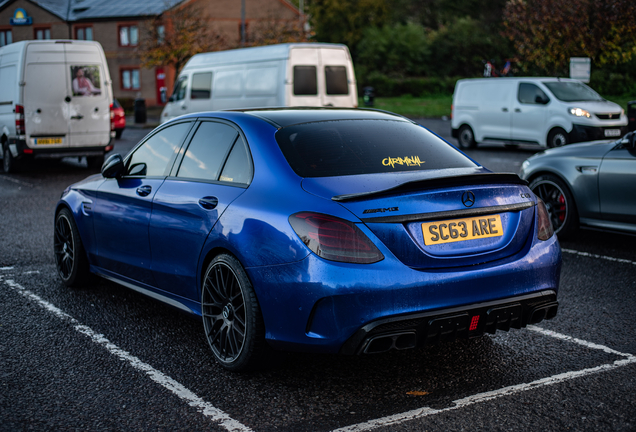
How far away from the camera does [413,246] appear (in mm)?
3404

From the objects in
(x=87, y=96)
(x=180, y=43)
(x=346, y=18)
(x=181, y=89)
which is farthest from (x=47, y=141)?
(x=346, y=18)

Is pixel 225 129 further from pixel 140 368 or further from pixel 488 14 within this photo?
pixel 488 14

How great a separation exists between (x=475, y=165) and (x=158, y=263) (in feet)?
6.82

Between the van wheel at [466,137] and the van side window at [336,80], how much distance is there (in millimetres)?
5241

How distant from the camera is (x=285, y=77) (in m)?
15.5

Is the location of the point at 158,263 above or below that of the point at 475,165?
below

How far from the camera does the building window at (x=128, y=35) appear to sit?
172 feet

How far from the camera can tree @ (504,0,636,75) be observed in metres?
20.7

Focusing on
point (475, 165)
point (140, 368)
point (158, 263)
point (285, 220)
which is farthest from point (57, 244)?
point (475, 165)

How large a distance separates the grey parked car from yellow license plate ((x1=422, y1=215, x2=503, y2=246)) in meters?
3.84

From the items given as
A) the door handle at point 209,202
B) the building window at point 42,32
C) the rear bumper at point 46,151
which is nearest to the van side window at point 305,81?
the rear bumper at point 46,151

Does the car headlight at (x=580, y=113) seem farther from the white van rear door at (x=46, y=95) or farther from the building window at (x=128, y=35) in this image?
the building window at (x=128, y=35)

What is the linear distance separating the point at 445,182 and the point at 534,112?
1508 cm

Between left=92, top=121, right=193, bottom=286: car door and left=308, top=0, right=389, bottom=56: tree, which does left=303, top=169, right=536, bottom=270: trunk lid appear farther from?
left=308, top=0, right=389, bottom=56: tree
